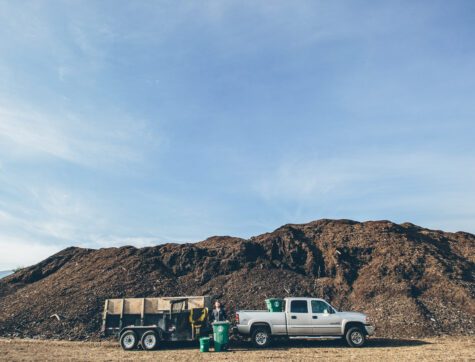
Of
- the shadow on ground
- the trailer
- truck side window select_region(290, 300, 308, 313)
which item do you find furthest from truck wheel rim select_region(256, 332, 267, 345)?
the trailer

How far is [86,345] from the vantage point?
1917cm

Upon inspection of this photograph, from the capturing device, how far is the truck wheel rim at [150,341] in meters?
17.4

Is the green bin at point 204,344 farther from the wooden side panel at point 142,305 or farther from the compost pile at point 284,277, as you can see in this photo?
the compost pile at point 284,277

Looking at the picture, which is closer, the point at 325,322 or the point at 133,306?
the point at 325,322

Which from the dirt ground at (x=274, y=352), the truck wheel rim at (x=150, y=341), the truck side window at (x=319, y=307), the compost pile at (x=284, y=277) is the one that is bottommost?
the dirt ground at (x=274, y=352)

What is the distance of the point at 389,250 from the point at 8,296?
89.7 feet

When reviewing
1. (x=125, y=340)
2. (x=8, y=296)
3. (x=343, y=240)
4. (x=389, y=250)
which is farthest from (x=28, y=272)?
(x=389, y=250)

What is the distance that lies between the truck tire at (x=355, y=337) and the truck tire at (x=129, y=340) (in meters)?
8.89

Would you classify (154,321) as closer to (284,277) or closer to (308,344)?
(308,344)

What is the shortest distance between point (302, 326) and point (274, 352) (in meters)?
1.92

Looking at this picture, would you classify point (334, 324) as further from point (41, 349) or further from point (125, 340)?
point (41, 349)

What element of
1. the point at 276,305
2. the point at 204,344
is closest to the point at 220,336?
the point at 204,344

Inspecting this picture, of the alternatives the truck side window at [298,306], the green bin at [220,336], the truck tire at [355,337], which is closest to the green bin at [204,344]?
the green bin at [220,336]

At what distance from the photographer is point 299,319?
17.7 m
